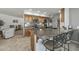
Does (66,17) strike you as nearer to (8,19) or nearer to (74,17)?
(74,17)

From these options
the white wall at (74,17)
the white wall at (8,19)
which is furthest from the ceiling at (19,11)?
the white wall at (74,17)

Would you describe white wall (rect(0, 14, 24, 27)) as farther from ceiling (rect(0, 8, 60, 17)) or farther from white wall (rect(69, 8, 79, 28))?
white wall (rect(69, 8, 79, 28))

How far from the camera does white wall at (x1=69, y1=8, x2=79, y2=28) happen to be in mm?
1344

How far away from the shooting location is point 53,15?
1361 mm

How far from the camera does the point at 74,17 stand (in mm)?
1356

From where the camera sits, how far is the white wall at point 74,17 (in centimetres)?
134

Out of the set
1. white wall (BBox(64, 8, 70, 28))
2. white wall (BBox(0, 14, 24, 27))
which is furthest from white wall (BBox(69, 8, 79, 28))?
white wall (BBox(0, 14, 24, 27))

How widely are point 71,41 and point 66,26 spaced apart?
222 mm

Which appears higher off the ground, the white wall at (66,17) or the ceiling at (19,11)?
the ceiling at (19,11)

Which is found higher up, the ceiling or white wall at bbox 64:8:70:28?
the ceiling

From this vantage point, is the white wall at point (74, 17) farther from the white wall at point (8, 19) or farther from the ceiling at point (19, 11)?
the white wall at point (8, 19)

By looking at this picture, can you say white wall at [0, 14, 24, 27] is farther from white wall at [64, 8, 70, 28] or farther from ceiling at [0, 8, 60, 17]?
white wall at [64, 8, 70, 28]

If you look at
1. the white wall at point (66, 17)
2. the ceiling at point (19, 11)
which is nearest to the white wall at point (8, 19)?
the ceiling at point (19, 11)

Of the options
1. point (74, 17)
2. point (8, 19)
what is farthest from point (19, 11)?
point (74, 17)
